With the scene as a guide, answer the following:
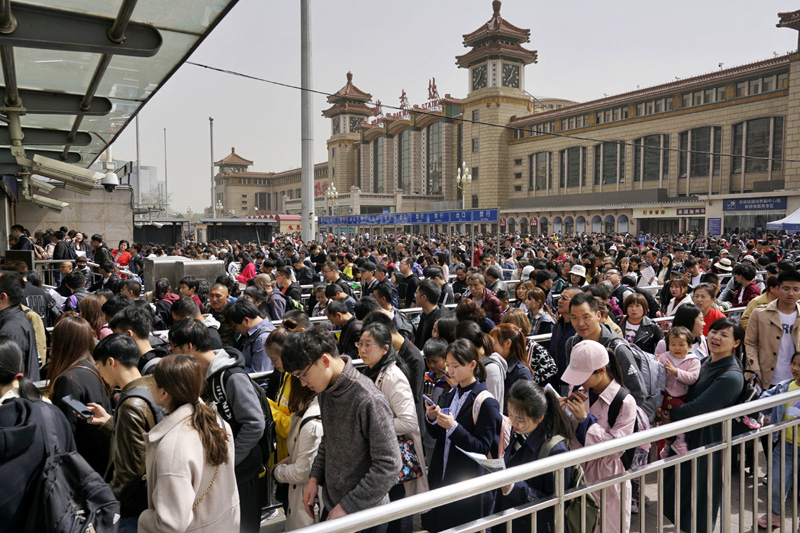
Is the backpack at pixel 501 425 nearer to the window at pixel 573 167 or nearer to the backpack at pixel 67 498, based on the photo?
the backpack at pixel 67 498

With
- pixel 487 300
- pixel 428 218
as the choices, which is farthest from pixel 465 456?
pixel 428 218

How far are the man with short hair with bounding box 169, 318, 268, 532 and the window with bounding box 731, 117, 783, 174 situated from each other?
170ft

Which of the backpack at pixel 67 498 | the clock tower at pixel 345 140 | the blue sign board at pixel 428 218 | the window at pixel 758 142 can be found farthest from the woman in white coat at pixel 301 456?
the clock tower at pixel 345 140

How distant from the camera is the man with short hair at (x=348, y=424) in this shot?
2686 millimetres

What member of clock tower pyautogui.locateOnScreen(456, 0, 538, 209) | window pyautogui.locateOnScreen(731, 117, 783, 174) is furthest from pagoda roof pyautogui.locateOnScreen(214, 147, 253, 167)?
window pyautogui.locateOnScreen(731, 117, 783, 174)

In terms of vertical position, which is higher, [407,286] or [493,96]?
[493,96]

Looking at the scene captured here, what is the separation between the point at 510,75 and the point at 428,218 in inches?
2134

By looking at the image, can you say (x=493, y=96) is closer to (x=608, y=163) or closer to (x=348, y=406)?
(x=608, y=163)

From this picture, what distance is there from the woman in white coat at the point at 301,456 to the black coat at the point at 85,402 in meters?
1.00

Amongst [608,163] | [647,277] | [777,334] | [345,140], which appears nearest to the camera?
[777,334]

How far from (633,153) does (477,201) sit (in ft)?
70.4

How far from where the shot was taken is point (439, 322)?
4891 millimetres

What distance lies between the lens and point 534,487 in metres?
2.85

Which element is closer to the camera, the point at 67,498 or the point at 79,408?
the point at 67,498
